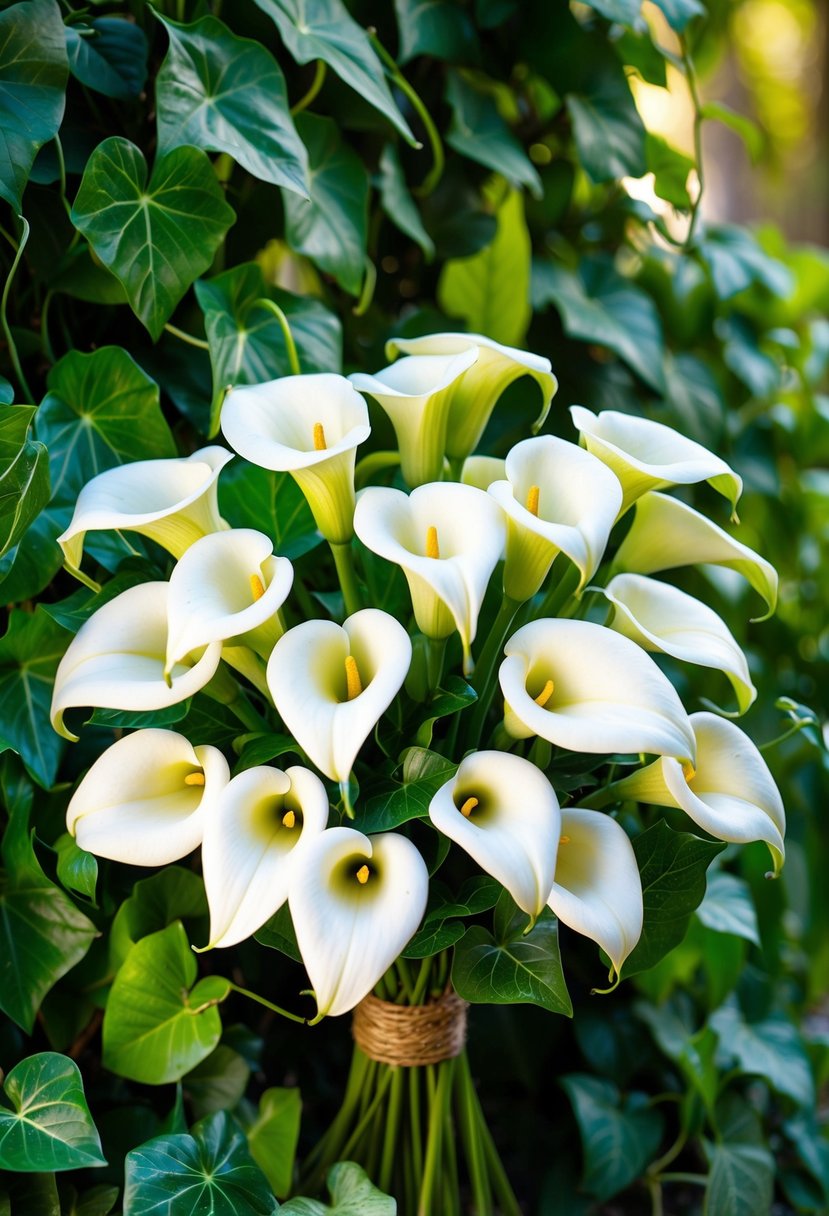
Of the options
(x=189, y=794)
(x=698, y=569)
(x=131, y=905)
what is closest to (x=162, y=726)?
(x=189, y=794)

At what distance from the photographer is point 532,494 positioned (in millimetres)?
542

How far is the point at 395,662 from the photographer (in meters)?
0.50

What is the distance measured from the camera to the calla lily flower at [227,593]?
0.49 metres

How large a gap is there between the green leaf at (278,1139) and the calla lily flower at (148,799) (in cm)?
27

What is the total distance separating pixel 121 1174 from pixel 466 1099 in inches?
9.7

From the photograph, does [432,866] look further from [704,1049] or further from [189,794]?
[704,1049]

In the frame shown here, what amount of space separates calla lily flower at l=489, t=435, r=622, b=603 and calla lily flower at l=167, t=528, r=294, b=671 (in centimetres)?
13

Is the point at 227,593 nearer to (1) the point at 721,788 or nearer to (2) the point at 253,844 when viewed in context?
(2) the point at 253,844

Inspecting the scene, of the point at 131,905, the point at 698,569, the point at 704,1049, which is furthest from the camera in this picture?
the point at 698,569

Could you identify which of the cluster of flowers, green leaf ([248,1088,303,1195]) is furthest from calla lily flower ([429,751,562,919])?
green leaf ([248,1088,303,1195])

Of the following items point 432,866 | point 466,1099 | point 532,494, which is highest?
point 532,494

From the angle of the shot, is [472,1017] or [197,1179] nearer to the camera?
[197,1179]

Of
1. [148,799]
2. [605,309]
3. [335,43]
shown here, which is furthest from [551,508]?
[605,309]

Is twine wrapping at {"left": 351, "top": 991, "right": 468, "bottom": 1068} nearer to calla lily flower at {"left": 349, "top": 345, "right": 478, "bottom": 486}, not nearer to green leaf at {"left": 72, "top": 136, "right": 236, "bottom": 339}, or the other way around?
calla lily flower at {"left": 349, "top": 345, "right": 478, "bottom": 486}
